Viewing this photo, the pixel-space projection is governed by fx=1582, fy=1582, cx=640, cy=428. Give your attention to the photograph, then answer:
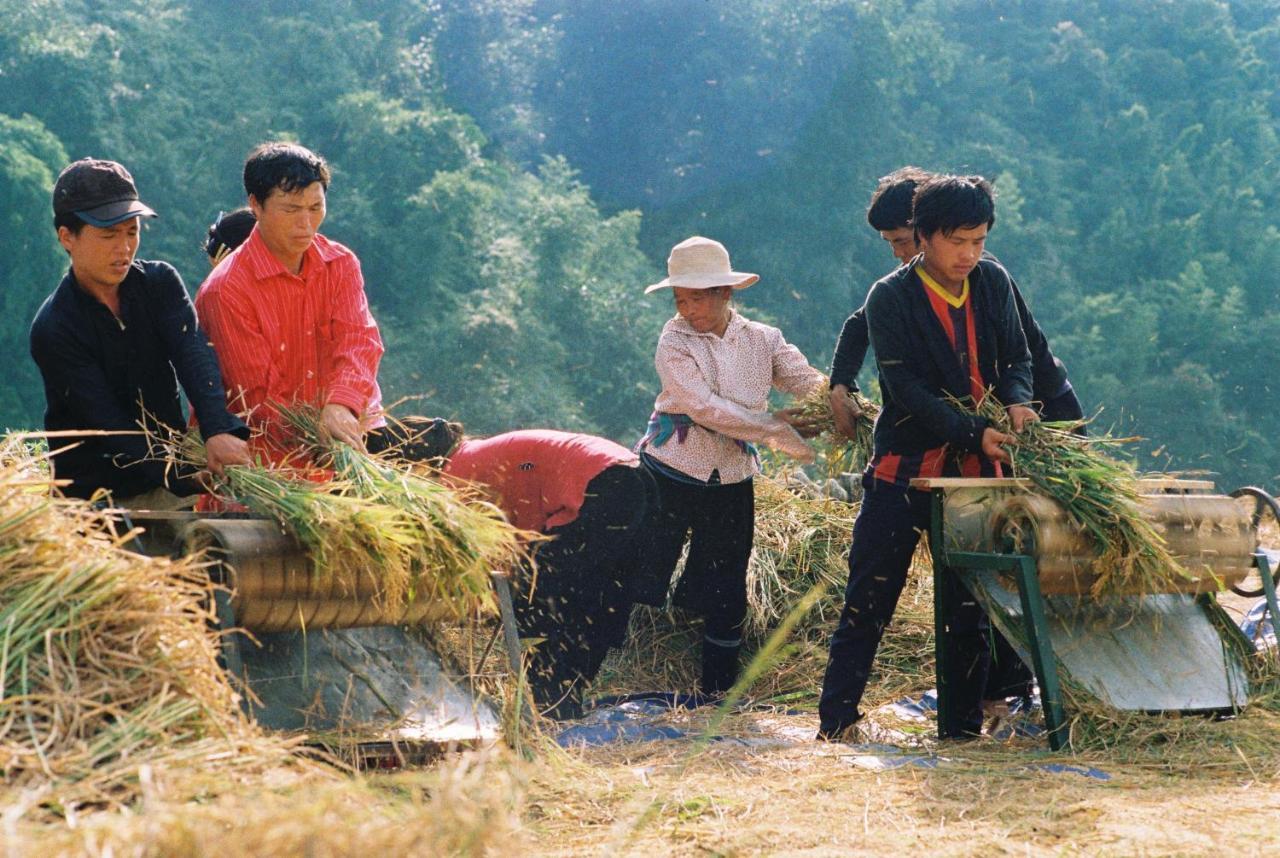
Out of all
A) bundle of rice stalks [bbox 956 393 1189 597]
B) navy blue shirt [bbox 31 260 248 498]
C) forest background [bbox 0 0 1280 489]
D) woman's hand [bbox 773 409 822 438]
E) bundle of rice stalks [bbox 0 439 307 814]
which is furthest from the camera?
forest background [bbox 0 0 1280 489]

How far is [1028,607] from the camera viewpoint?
14.9 ft

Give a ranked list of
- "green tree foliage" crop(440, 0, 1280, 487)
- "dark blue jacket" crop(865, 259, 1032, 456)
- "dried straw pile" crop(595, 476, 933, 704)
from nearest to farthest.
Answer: "dark blue jacket" crop(865, 259, 1032, 456), "dried straw pile" crop(595, 476, 933, 704), "green tree foliage" crop(440, 0, 1280, 487)

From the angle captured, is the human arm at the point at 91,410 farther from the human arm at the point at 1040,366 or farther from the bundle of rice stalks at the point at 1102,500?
the human arm at the point at 1040,366

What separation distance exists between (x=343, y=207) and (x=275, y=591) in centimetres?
2984

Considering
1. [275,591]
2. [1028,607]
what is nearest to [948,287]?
[1028,607]

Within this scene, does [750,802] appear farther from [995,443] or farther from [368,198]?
[368,198]

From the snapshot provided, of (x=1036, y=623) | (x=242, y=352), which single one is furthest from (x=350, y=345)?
(x=1036, y=623)

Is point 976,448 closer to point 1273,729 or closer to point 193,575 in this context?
point 1273,729

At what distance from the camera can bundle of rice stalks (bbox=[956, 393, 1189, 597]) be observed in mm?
4652

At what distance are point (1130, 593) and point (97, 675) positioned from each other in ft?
10.2

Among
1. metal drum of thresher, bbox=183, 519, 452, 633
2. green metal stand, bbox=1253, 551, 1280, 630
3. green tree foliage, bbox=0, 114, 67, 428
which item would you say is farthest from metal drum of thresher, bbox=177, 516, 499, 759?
green tree foliage, bbox=0, 114, 67, 428

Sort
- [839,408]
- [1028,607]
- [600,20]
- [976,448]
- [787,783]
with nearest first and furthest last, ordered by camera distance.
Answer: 1. [787,783]
2. [1028,607]
3. [976,448]
4. [839,408]
5. [600,20]

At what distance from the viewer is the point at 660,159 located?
41.6 metres

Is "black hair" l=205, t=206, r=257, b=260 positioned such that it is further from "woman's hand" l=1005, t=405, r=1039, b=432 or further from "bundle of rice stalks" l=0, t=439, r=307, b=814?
"woman's hand" l=1005, t=405, r=1039, b=432
